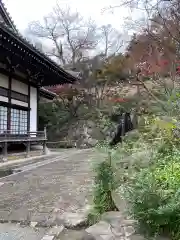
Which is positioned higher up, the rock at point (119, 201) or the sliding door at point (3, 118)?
the sliding door at point (3, 118)

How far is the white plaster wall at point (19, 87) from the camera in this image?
14367 mm

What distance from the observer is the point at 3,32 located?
9.72 meters

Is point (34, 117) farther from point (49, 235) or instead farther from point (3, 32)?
point (49, 235)

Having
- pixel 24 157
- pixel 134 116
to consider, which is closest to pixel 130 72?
pixel 134 116

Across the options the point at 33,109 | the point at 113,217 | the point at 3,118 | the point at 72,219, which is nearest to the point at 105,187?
the point at 72,219

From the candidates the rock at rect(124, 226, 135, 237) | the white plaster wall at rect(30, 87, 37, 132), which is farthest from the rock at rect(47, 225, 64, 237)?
the white plaster wall at rect(30, 87, 37, 132)

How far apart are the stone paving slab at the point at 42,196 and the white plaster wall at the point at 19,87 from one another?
23.9ft

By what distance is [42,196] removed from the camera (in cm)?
578

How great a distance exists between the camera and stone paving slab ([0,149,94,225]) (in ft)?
15.5

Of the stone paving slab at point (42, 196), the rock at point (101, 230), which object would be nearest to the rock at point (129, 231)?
the rock at point (101, 230)

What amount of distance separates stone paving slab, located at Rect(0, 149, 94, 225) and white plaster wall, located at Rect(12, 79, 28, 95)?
23.9ft

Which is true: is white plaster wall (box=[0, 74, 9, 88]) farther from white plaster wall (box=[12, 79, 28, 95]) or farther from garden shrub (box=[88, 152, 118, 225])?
garden shrub (box=[88, 152, 118, 225])

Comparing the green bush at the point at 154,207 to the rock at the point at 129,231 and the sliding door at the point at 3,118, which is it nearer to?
the rock at the point at 129,231

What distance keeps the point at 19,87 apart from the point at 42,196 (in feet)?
33.1
